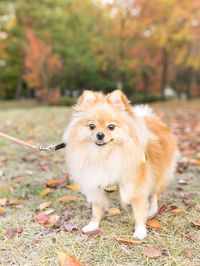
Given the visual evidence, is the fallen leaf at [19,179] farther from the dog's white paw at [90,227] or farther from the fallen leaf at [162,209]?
the fallen leaf at [162,209]

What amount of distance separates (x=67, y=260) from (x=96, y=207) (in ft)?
2.31

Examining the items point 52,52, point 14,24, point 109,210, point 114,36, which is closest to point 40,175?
point 109,210

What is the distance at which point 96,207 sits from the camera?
10.2 ft

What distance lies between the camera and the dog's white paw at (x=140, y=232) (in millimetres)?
2852

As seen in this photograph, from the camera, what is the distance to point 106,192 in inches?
118

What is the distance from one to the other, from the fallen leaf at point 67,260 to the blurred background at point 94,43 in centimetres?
1501

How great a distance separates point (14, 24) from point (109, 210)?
22750 millimetres

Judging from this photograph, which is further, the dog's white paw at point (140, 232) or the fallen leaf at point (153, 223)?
the fallen leaf at point (153, 223)

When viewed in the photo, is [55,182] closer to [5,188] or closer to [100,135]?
[5,188]

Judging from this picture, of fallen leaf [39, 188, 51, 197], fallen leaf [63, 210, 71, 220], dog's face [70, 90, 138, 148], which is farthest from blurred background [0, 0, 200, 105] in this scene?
dog's face [70, 90, 138, 148]

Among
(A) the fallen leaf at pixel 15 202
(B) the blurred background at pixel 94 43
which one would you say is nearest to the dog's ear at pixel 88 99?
(A) the fallen leaf at pixel 15 202

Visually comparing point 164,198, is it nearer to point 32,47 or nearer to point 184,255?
point 184,255

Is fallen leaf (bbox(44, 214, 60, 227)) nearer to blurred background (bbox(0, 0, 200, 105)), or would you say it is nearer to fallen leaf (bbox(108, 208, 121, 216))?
fallen leaf (bbox(108, 208, 121, 216))

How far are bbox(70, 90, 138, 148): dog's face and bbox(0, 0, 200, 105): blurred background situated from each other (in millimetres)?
14286
